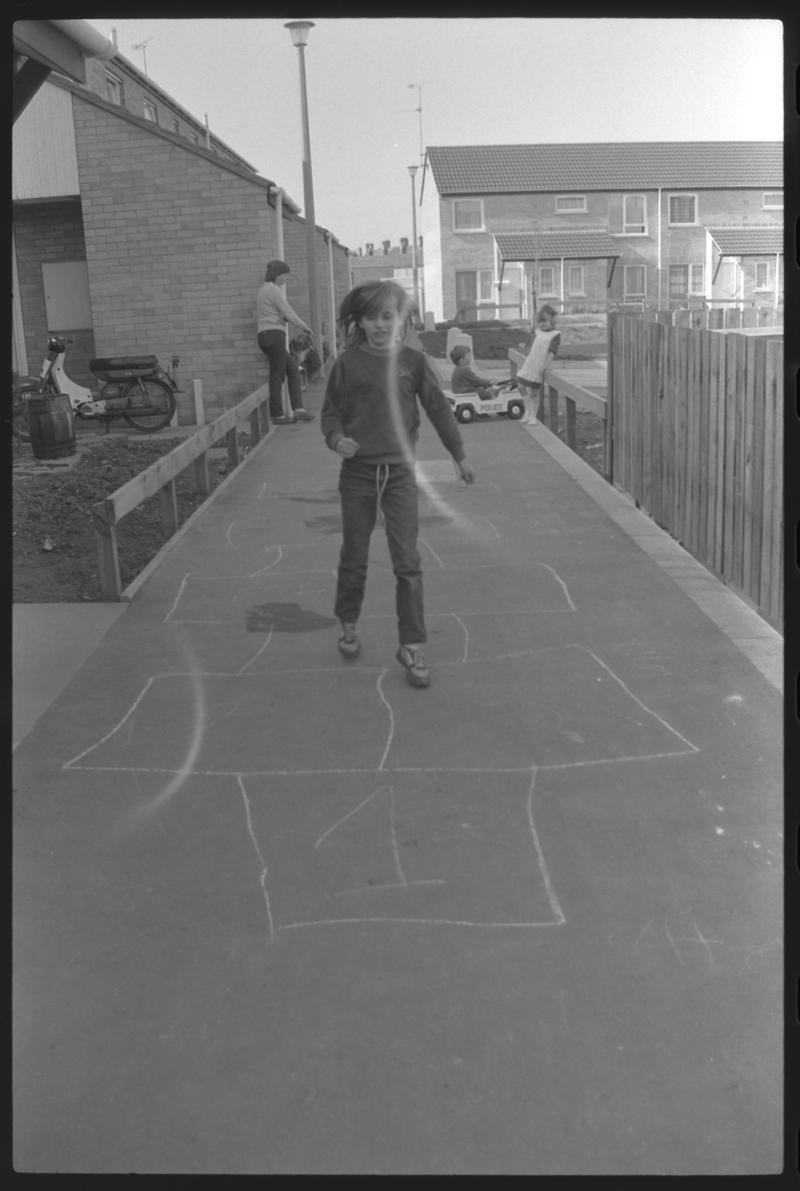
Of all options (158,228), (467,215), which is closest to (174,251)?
(158,228)

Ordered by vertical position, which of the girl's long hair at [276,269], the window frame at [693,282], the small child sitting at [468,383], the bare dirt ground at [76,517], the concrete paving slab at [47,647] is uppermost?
the window frame at [693,282]

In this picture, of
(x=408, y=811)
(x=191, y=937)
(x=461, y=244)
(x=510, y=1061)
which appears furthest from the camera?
(x=461, y=244)

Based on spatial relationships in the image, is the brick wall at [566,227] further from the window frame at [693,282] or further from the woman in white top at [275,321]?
the woman in white top at [275,321]

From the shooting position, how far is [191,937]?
3180 mm

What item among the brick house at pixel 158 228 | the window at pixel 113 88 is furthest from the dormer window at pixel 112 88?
the brick house at pixel 158 228

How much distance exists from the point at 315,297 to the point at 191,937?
687 inches

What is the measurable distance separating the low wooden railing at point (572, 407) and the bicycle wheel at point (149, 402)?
4.56 m

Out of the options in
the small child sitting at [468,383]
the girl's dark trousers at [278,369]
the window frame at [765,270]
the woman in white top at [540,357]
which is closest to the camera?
the window frame at [765,270]

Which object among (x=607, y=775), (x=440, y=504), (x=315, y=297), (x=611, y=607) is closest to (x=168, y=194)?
(x=315, y=297)

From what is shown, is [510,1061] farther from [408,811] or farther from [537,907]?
[408,811]

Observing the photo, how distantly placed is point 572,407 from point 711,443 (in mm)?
5650

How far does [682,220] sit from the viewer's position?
4509 cm

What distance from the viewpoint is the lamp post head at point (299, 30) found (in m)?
1.84

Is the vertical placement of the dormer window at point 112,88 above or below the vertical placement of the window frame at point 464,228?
below
